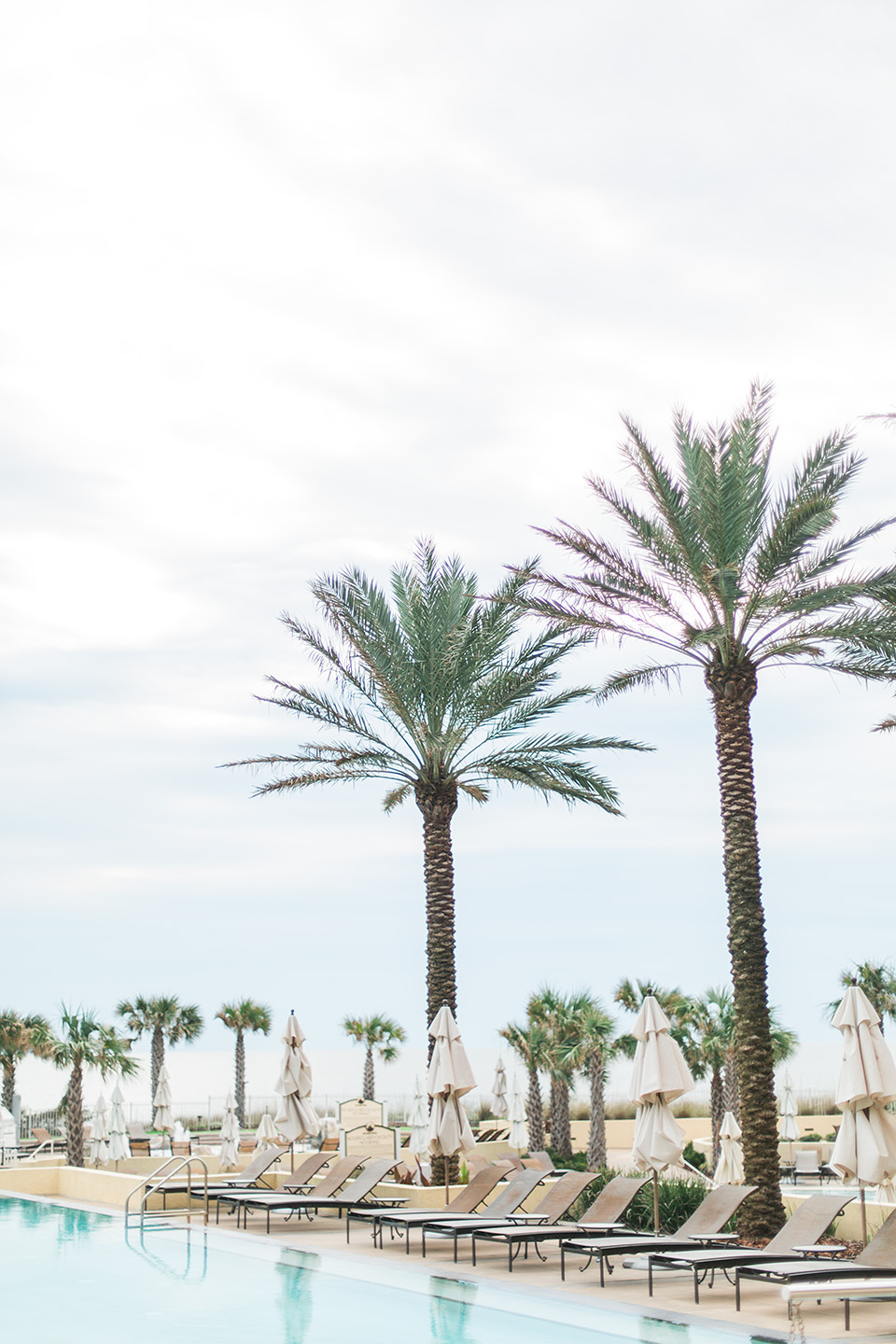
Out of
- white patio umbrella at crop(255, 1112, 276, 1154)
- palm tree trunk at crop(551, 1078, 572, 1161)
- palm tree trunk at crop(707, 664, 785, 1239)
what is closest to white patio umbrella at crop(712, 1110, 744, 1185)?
Result: palm tree trunk at crop(707, 664, 785, 1239)

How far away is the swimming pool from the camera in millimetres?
10508

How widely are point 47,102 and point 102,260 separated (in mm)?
3160

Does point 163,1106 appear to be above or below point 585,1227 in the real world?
below

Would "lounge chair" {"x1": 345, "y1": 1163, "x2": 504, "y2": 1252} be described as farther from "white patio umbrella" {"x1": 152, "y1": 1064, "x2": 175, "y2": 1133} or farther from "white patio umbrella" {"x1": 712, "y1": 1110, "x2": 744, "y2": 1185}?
"white patio umbrella" {"x1": 152, "y1": 1064, "x2": 175, "y2": 1133}

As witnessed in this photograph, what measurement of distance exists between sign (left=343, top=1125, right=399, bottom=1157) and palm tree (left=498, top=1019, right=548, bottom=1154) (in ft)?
30.6

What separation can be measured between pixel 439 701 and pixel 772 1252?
1096cm

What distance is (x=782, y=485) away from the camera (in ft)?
55.2

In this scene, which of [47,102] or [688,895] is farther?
[688,895]

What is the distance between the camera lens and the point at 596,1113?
32.5 meters

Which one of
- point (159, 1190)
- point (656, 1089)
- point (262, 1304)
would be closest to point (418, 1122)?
point (159, 1190)

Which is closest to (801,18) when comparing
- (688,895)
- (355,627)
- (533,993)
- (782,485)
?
(782,485)

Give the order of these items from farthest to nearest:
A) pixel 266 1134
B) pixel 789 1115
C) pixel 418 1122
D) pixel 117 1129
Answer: pixel 789 1115, pixel 418 1122, pixel 117 1129, pixel 266 1134

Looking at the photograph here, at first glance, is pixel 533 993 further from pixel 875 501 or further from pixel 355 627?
pixel 875 501

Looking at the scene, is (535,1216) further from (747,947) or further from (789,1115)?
(789,1115)
